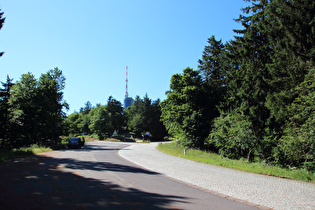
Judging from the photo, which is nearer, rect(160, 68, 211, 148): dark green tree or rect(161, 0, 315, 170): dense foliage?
rect(161, 0, 315, 170): dense foliage

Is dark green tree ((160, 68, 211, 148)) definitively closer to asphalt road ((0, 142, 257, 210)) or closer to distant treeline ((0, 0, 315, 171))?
distant treeline ((0, 0, 315, 171))

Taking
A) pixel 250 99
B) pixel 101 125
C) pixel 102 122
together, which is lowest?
pixel 101 125

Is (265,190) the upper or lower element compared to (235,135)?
lower

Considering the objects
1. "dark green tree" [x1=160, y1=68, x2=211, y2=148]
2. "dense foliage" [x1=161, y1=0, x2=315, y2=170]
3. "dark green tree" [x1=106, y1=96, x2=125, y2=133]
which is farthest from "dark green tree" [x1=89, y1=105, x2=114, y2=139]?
"dense foliage" [x1=161, y1=0, x2=315, y2=170]

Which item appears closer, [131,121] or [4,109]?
[4,109]

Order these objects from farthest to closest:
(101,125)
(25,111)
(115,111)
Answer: (115,111), (101,125), (25,111)

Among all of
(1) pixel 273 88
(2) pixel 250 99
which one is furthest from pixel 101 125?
(1) pixel 273 88

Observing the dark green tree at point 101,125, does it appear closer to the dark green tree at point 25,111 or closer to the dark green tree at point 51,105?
the dark green tree at point 51,105

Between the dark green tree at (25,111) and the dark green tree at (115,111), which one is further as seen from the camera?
the dark green tree at (115,111)

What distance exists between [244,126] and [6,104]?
2401 centimetres

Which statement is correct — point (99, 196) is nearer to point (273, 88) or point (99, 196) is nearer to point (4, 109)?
point (273, 88)

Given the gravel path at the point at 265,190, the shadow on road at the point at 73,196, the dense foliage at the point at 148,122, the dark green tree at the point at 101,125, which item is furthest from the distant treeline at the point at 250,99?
the dense foliage at the point at 148,122

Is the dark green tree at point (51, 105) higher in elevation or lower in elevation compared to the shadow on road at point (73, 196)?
higher

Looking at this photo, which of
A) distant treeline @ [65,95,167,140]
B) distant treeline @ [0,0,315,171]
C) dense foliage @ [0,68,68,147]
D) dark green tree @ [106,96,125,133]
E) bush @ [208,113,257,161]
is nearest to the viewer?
distant treeline @ [0,0,315,171]
